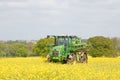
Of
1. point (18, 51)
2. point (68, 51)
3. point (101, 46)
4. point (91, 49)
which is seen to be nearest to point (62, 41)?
point (68, 51)

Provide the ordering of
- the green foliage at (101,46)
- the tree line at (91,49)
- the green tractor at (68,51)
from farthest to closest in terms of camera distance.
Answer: the green foliage at (101,46)
the tree line at (91,49)
the green tractor at (68,51)

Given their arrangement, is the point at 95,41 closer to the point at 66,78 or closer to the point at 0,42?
the point at 0,42

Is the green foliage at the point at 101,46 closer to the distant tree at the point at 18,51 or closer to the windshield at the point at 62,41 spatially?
the distant tree at the point at 18,51

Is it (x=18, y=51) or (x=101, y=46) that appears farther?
(x=18, y=51)

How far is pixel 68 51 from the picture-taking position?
30.4m

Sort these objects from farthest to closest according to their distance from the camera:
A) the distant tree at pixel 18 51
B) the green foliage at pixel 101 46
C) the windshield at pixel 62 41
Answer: the distant tree at pixel 18 51 < the green foliage at pixel 101 46 < the windshield at pixel 62 41

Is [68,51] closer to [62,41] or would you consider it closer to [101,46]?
[62,41]

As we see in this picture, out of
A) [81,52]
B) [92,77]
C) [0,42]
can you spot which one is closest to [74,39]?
[81,52]

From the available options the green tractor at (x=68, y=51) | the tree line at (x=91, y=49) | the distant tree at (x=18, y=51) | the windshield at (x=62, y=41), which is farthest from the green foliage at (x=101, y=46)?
the green tractor at (x=68, y=51)

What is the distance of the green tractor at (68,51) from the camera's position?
3017 centimetres

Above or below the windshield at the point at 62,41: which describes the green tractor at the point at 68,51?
below

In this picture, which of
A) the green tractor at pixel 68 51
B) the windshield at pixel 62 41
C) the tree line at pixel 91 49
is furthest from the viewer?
the tree line at pixel 91 49

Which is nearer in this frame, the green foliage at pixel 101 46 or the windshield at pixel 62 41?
the windshield at pixel 62 41

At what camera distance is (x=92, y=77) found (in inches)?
536
